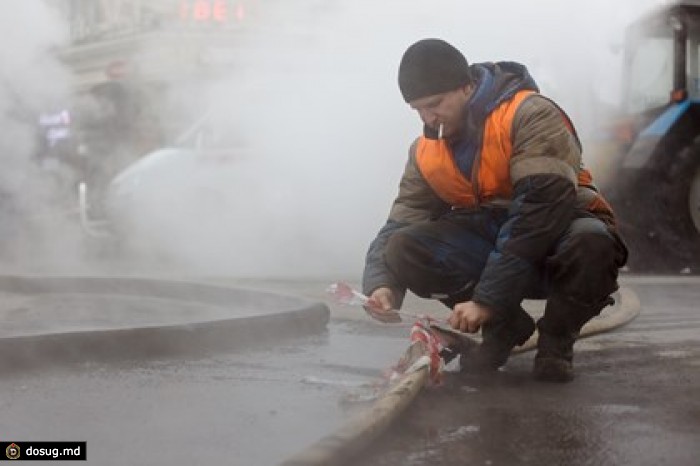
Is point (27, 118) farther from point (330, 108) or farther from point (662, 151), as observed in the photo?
point (662, 151)

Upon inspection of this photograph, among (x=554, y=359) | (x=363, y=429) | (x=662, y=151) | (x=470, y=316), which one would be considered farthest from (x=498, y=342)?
(x=662, y=151)

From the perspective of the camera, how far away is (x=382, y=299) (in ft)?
11.0

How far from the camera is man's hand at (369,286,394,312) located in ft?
10.9

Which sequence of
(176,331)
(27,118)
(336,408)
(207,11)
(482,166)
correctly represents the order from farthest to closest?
(207,11), (27,118), (176,331), (482,166), (336,408)

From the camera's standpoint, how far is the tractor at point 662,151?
7984mm

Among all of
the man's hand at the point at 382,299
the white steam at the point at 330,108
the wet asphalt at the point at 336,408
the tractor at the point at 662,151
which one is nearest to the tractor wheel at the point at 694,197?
the tractor at the point at 662,151

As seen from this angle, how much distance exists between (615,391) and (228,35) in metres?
5.26

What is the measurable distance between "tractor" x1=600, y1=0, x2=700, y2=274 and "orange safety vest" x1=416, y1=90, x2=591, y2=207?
4.89m

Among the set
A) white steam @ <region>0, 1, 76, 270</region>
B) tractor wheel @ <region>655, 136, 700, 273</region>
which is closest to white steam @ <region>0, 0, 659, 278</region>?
white steam @ <region>0, 1, 76, 270</region>

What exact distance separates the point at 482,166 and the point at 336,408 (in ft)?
2.89

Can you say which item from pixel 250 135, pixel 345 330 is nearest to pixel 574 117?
pixel 250 135

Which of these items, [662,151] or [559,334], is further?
[662,151]

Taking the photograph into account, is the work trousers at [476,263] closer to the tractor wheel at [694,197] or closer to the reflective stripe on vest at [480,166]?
the reflective stripe on vest at [480,166]

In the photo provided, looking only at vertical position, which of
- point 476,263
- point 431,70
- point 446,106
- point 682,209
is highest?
point 431,70
